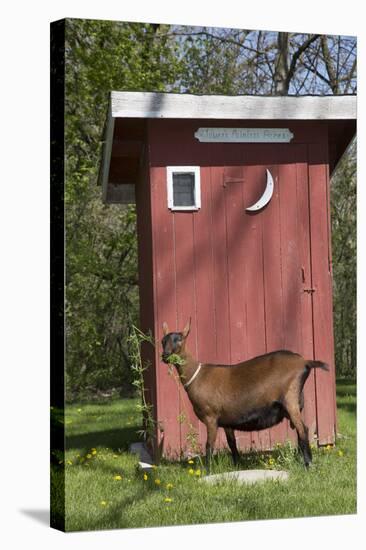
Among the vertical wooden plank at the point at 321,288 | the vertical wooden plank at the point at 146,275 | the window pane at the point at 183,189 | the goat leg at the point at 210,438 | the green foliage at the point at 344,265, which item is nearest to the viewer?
the goat leg at the point at 210,438

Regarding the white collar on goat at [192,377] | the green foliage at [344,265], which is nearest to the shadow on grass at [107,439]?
the white collar on goat at [192,377]

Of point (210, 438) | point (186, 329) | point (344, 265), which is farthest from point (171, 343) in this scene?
point (344, 265)

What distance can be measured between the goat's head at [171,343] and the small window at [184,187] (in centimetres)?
89

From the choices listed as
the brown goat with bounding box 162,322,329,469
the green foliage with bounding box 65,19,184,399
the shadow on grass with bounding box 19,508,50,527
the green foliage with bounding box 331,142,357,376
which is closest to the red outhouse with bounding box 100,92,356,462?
the brown goat with bounding box 162,322,329,469

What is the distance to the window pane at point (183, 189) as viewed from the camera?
6180 mm

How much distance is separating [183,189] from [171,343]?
113 cm

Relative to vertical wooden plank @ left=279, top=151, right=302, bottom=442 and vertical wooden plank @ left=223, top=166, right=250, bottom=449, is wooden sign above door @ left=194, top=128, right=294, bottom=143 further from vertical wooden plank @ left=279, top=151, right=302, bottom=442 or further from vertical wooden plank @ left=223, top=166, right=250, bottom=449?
vertical wooden plank @ left=279, top=151, right=302, bottom=442

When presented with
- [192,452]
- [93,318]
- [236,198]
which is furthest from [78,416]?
[236,198]

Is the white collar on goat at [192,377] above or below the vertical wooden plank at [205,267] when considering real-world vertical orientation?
below

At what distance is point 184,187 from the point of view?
6203mm

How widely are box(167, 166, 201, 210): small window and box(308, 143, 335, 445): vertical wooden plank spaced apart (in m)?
0.91

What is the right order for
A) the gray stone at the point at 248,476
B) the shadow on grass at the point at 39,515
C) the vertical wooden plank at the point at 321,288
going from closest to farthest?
1. the shadow on grass at the point at 39,515
2. the gray stone at the point at 248,476
3. the vertical wooden plank at the point at 321,288

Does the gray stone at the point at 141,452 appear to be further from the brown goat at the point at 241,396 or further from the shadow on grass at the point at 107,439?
the brown goat at the point at 241,396

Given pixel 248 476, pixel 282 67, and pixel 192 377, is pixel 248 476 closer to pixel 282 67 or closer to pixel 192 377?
pixel 192 377
